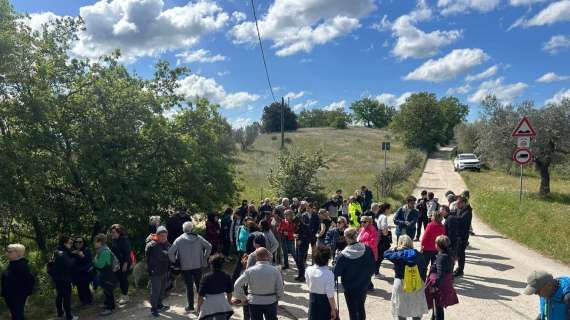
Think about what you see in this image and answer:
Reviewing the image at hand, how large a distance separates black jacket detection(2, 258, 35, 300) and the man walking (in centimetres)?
392

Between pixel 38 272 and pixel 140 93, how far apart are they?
6066 millimetres

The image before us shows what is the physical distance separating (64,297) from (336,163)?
132ft

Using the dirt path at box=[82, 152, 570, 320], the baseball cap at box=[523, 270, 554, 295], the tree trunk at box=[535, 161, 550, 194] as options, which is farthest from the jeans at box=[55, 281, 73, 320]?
the tree trunk at box=[535, 161, 550, 194]

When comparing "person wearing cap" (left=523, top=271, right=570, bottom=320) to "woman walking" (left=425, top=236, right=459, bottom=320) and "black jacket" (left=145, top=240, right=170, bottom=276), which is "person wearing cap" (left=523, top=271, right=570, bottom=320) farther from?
"black jacket" (left=145, top=240, right=170, bottom=276)

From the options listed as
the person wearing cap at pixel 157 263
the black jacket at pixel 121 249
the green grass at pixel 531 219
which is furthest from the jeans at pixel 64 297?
the green grass at pixel 531 219

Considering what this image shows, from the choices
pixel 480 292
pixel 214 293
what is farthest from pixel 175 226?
pixel 480 292

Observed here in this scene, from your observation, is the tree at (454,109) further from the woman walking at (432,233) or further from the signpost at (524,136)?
the woman walking at (432,233)

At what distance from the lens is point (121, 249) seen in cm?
841

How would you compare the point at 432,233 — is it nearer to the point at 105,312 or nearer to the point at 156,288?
the point at 156,288

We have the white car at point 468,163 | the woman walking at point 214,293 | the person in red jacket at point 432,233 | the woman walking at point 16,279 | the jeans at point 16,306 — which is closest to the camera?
the woman walking at point 214,293

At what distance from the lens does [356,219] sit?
11438 millimetres

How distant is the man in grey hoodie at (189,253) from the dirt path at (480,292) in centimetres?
81

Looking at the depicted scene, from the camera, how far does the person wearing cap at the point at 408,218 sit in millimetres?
10516

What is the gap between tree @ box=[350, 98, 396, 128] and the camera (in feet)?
372
